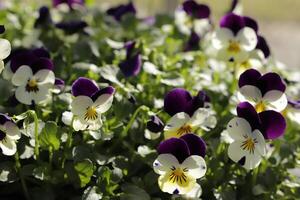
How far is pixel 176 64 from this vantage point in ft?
4.46

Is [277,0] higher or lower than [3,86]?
lower

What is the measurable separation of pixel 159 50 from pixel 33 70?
0.46 metres

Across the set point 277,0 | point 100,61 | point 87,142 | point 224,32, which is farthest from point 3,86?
point 277,0

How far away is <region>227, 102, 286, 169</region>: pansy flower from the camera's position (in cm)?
96

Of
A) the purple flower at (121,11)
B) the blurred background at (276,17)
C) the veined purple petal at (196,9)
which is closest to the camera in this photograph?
the veined purple petal at (196,9)

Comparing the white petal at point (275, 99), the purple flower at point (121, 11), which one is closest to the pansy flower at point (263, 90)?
the white petal at point (275, 99)

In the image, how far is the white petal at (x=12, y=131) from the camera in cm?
96

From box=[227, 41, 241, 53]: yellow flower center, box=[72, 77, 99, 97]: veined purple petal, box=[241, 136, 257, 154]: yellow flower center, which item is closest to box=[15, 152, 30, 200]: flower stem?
box=[72, 77, 99, 97]: veined purple petal

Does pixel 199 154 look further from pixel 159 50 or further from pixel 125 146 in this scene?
pixel 159 50

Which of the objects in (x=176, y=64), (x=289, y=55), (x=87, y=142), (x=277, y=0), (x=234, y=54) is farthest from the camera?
(x=277, y=0)

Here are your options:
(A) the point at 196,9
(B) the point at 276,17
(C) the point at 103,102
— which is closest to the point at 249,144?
(C) the point at 103,102

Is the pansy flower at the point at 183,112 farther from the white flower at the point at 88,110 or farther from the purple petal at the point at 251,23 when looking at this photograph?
the purple petal at the point at 251,23

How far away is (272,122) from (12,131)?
403 millimetres

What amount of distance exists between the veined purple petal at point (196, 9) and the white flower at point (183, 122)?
495 mm
